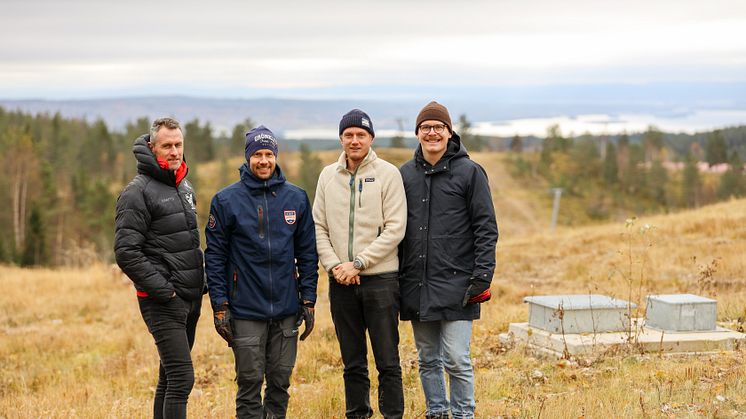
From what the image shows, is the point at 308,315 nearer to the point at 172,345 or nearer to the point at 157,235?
the point at 172,345

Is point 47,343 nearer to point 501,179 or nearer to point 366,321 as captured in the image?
point 366,321

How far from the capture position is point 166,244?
Result: 199 inches

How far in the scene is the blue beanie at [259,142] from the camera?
5262mm

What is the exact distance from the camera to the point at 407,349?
9.05 metres

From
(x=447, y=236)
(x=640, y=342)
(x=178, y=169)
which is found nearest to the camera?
(x=178, y=169)

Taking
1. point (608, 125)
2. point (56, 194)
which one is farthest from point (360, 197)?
point (608, 125)

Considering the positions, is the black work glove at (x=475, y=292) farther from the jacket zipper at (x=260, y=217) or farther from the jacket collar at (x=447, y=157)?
the jacket zipper at (x=260, y=217)

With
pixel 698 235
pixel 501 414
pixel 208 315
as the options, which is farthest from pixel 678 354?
pixel 698 235

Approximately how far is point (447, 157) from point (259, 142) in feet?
4.26

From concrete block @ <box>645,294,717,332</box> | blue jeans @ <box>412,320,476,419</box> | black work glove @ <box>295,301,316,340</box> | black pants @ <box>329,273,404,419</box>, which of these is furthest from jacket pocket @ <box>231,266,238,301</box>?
concrete block @ <box>645,294,717,332</box>

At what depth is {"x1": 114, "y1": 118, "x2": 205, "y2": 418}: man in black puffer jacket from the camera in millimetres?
4949

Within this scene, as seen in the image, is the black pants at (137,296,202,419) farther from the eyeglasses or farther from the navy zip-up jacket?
the eyeglasses

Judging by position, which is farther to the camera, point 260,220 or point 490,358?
point 490,358

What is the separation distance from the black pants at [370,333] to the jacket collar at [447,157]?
2.61 ft
